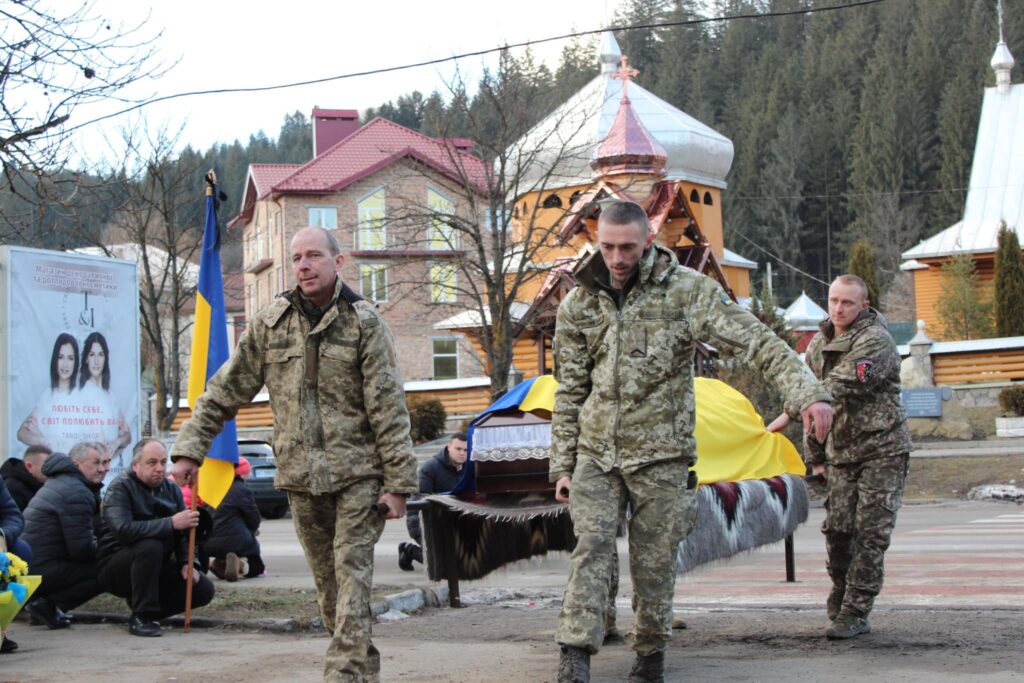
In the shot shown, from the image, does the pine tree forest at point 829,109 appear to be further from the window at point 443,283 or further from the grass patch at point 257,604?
the grass patch at point 257,604

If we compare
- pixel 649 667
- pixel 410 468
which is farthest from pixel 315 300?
pixel 649 667

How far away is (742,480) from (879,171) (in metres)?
90.7

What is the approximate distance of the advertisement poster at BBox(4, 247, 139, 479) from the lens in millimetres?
13039

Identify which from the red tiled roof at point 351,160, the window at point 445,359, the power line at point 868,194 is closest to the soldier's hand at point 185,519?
the red tiled roof at point 351,160

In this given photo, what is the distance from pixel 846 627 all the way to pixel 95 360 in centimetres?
873

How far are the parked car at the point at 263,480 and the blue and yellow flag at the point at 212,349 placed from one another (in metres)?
15.5

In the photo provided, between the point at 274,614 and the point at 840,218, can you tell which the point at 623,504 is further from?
the point at 840,218

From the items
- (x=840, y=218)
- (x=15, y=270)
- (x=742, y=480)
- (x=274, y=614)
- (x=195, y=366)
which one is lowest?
(x=274, y=614)

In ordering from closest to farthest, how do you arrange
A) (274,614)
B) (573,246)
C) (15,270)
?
(274,614), (15,270), (573,246)

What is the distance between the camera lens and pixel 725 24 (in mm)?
120812

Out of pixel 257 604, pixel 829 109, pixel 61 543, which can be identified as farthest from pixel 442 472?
pixel 829 109

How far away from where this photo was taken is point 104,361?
14.0m

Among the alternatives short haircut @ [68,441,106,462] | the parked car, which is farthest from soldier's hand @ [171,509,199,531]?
the parked car

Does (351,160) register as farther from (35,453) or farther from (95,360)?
(35,453)
